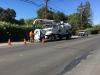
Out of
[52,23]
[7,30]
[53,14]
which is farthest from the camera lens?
[53,14]

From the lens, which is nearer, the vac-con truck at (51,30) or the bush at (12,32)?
the bush at (12,32)

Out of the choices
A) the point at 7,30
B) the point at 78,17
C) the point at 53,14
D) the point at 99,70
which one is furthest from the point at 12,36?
the point at 78,17

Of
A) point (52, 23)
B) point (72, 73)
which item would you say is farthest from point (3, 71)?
point (52, 23)

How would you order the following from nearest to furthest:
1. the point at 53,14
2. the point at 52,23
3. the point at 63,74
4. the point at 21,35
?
1. the point at 63,74
2. the point at 21,35
3. the point at 52,23
4. the point at 53,14

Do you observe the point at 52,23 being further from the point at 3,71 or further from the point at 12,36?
the point at 3,71

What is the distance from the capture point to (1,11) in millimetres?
104062

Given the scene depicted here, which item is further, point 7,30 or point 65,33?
point 65,33

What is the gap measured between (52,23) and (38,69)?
3783 cm

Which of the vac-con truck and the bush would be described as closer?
the bush

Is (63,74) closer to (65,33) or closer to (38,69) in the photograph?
(38,69)

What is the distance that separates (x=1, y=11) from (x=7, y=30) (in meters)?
61.6

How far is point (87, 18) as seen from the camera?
452ft

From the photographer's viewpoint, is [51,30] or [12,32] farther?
[51,30]

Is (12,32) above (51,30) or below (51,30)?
below
